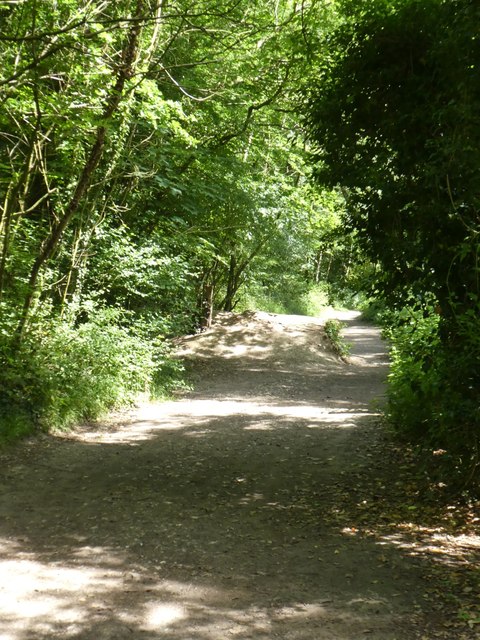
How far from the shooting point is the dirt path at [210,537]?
13.1 feet

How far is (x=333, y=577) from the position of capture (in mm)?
4656

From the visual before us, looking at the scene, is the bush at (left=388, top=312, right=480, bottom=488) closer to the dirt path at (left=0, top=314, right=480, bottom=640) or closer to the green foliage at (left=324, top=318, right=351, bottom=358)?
the dirt path at (left=0, top=314, right=480, bottom=640)

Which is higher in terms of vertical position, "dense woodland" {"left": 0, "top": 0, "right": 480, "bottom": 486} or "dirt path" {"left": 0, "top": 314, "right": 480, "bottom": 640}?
"dense woodland" {"left": 0, "top": 0, "right": 480, "bottom": 486}

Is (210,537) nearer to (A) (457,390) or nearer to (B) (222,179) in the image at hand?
(A) (457,390)

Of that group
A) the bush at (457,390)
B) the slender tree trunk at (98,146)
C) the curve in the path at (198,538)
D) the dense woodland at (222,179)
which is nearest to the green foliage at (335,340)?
the dense woodland at (222,179)

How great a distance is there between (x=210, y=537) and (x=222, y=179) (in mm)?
10905

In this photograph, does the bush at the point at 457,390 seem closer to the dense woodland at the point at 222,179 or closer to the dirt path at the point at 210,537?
the dense woodland at the point at 222,179

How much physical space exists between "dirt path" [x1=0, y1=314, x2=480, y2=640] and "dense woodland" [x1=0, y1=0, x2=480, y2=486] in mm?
1088

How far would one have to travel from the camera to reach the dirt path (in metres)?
3.98

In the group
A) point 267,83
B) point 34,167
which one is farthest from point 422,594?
point 267,83

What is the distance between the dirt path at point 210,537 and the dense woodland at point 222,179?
1.09 m

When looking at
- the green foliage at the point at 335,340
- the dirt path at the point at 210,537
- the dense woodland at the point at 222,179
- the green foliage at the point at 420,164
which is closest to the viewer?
the dirt path at the point at 210,537

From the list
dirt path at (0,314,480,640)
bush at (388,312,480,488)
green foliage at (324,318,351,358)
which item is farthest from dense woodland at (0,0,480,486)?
green foliage at (324,318,351,358)

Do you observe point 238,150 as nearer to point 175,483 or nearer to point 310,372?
point 310,372
